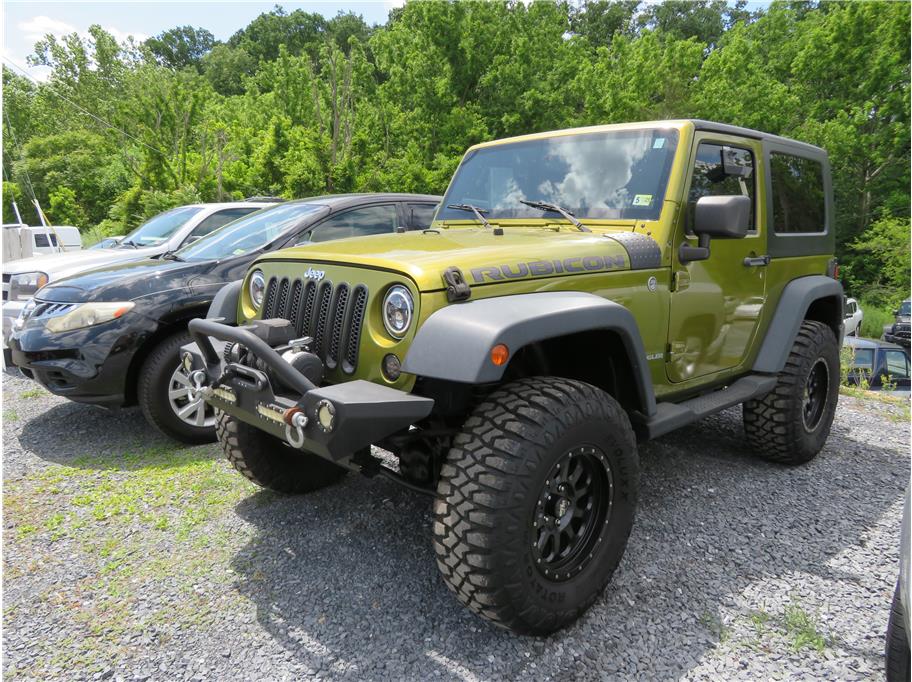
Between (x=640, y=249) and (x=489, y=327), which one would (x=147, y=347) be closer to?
(x=489, y=327)

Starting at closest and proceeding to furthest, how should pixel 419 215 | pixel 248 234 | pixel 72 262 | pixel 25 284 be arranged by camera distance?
pixel 248 234 → pixel 419 215 → pixel 25 284 → pixel 72 262

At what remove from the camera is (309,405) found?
216 centimetres

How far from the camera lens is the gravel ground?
2344mm

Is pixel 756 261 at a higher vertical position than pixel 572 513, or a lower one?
higher

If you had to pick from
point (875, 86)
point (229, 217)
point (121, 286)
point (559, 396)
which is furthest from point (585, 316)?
point (875, 86)

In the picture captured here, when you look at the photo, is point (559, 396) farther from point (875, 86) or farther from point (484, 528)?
point (875, 86)

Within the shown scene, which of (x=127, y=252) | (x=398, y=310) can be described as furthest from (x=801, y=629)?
(x=127, y=252)

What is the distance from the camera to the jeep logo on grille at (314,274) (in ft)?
8.95

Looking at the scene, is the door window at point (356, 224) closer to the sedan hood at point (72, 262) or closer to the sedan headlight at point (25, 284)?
the sedan hood at point (72, 262)

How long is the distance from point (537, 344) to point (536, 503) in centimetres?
78

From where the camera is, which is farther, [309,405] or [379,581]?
[379,581]

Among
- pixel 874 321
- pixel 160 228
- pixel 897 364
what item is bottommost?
pixel 874 321

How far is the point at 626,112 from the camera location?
2325cm

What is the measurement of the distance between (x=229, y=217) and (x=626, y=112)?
64.5 ft
